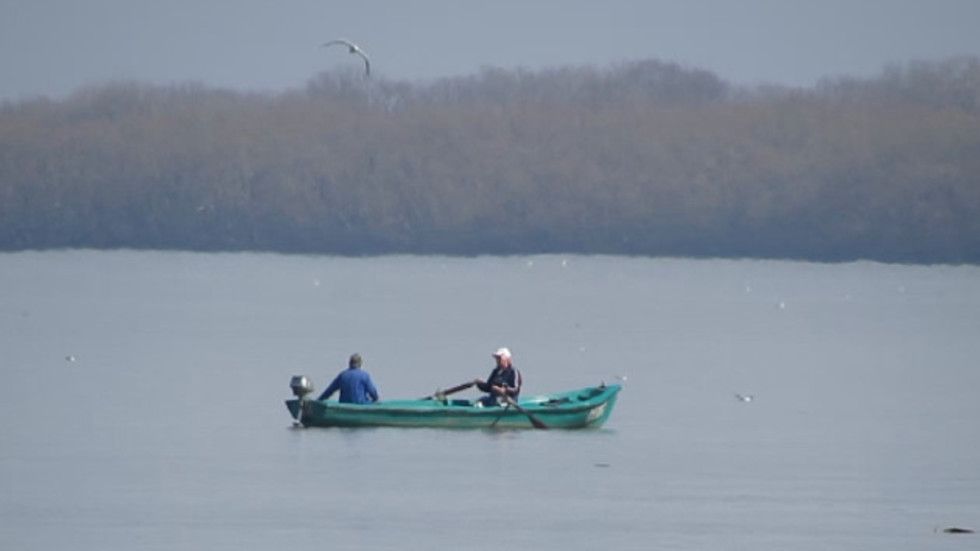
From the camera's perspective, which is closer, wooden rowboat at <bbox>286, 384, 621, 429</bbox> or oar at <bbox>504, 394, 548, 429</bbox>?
wooden rowboat at <bbox>286, 384, 621, 429</bbox>

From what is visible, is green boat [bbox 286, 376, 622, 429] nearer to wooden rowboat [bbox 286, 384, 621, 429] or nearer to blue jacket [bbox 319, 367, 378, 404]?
wooden rowboat [bbox 286, 384, 621, 429]

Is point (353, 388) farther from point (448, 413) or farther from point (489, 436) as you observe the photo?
point (489, 436)

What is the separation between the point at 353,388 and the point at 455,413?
105cm

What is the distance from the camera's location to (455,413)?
2525 centimetres

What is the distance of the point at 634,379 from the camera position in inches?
1405

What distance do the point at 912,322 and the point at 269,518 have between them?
3689 cm

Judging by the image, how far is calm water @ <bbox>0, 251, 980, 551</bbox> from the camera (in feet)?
64.5

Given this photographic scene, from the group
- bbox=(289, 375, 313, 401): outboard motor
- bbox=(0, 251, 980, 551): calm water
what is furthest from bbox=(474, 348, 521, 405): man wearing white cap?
bbox=(289, 375, 313, 401): outboard motor

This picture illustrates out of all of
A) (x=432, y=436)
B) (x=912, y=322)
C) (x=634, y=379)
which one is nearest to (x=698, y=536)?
(x=432, y=436)

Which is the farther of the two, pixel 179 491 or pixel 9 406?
pixel 9 406

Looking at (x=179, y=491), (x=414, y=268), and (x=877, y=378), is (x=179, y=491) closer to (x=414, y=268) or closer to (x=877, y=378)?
(x=877, y=378)

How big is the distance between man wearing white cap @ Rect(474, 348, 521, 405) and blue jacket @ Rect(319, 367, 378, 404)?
1.10 meters

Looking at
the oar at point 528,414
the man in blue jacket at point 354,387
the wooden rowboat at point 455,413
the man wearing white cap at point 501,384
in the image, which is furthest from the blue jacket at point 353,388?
the oar at point 528,414

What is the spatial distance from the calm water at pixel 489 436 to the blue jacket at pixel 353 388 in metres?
0.40
